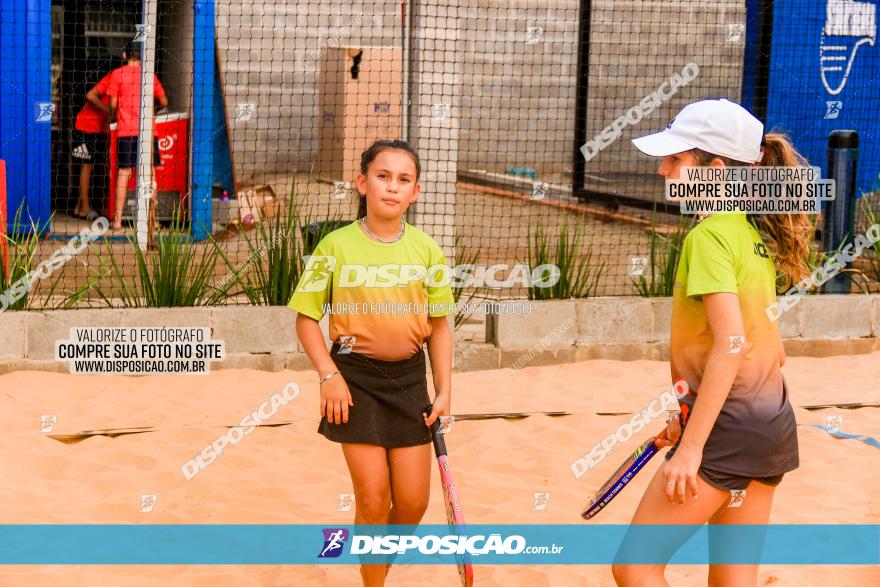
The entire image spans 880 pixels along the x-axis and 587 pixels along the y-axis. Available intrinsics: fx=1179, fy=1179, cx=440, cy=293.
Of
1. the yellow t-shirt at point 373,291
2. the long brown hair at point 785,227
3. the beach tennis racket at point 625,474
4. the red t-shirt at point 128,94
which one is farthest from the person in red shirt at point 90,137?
the long brown hair at point 785,227

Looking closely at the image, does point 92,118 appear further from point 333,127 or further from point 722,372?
point 722,372

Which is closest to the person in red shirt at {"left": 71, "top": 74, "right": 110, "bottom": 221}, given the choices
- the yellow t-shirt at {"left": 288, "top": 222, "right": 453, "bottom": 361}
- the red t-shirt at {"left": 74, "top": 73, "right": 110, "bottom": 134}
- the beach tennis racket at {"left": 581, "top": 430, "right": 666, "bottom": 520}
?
the red t-shirt at {"left": 74, "top": 73, "right": 110, "bottom": 134}

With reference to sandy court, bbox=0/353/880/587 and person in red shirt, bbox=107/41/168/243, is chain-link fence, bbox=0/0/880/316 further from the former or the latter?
sandy court, bbox=0/353/880/587

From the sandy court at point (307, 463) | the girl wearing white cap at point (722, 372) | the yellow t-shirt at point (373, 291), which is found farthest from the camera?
the sandy court at point (307, 463)

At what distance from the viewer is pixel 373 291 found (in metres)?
3.76

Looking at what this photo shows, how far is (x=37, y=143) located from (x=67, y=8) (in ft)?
8.84

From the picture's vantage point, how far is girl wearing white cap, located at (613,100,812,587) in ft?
9.71

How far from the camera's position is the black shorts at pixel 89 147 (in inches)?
444

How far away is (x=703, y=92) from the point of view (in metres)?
15.0

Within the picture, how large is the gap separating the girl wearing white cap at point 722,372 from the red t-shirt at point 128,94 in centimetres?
836

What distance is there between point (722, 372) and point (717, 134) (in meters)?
0.64

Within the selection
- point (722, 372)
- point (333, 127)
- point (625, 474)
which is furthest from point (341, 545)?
point (333, 127)

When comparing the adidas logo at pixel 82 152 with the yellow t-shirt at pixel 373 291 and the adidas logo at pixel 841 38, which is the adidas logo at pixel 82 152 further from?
the yellow t-shirt at pixel 373 291

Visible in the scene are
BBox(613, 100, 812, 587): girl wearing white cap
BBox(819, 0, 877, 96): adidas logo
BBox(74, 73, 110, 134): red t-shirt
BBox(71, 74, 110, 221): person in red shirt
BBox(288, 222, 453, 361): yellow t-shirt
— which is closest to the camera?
BBox(613, 100, 812, 587): girl wearing white cap
